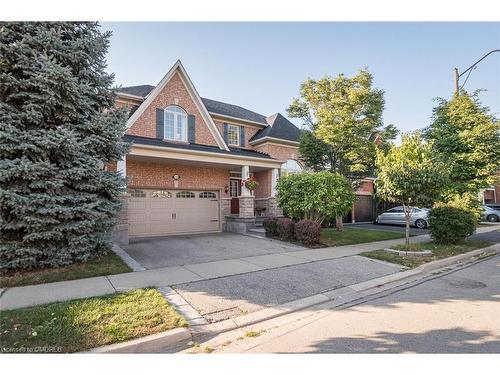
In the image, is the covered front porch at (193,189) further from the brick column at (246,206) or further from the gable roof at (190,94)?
the gable roof at (190,94)

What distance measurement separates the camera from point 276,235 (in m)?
12.5

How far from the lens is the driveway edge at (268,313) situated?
3449mm

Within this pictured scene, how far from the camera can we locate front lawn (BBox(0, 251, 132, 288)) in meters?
5.74

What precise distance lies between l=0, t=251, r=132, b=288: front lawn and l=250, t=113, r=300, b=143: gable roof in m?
11.9

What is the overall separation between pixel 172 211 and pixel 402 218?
1596cm

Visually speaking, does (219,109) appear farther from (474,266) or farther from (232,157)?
(474,266)

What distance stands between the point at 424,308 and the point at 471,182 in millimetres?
10251

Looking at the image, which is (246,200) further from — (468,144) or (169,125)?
(468,144)

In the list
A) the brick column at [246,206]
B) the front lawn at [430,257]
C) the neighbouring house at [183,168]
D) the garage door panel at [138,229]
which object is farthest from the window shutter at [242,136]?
the front lawn at [430,257]

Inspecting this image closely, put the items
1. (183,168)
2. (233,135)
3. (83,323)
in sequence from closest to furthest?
(83,323), (183,168), (233,135)

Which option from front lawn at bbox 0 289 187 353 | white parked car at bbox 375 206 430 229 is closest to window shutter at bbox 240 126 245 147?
white parked car at bbox 375 206 430 229

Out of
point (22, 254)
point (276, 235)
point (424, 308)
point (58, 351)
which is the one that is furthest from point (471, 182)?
point (22, 254)

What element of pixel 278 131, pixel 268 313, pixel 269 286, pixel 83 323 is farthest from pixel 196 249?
pixel 278 131

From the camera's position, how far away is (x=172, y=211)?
13805 millimetres
